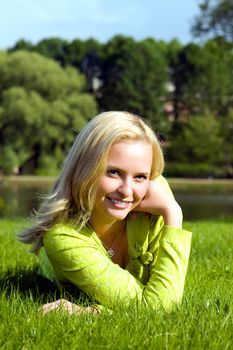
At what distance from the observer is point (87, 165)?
7.69ft

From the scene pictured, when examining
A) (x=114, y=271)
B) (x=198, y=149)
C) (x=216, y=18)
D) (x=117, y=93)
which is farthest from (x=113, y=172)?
(x=117, y=93)

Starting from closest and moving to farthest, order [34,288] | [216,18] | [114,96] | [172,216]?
[172,216] → [34,288] → [216,18] → [114,96]

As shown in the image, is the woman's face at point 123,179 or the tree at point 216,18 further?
the tree at point 216,18

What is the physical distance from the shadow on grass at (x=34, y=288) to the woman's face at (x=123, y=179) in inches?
15.4

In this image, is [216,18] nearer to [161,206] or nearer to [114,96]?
[161,206]

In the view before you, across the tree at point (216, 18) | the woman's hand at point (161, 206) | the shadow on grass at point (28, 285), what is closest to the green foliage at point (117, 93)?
the tree at point (216, 18)

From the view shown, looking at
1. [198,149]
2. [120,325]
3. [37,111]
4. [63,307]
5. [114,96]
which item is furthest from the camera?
[114,96]

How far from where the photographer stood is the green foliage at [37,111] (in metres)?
34.6

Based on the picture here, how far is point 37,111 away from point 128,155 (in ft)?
107

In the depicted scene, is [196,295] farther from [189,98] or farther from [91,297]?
[189,98]

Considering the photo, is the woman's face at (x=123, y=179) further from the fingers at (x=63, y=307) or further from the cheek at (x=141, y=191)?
the fingers at (x=63, y=307)

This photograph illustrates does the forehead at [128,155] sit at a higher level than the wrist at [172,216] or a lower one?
higher

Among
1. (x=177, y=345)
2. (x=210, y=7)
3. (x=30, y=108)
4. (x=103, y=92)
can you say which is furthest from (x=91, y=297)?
(x=103, y=92)

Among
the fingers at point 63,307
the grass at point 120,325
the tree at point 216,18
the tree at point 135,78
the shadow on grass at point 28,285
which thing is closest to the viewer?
the grass at point 120,325
